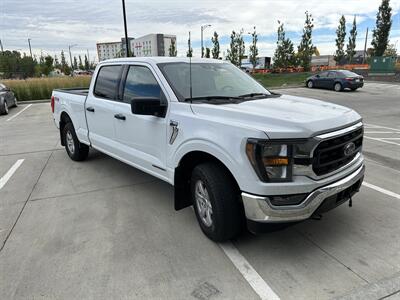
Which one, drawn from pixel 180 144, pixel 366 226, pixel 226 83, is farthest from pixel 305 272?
pixel 226 83

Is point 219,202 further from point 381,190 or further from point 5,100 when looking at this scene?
point 5,100

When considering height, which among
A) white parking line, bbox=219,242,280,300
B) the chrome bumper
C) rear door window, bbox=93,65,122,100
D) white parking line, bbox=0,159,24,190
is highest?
rear door window, bbox=93,65,122,100

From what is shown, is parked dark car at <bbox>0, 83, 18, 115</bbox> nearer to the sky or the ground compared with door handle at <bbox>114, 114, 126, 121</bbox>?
nearer to the ground

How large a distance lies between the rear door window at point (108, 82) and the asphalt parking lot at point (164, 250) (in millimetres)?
1381

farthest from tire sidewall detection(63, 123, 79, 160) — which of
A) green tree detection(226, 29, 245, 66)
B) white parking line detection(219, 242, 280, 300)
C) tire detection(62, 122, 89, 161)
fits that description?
green tree detection(226, 29, 245, 66)

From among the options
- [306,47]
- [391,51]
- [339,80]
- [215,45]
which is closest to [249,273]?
[339,80]

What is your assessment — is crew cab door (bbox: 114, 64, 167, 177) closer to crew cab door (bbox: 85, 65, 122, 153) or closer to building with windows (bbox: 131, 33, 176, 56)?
crew cab door (bbox: 85, 65, 122, 153)

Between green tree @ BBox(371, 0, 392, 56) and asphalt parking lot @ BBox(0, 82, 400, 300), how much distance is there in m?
43.7

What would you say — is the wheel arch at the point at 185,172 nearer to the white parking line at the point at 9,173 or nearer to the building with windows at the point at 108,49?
the white parking line at the point at 9,173

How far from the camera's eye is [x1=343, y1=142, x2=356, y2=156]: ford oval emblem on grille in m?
3.17

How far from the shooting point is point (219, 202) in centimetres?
306

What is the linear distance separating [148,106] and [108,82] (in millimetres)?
1820

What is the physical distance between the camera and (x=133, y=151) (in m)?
4.40

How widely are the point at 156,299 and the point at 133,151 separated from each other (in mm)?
2201
